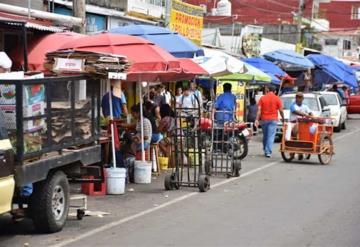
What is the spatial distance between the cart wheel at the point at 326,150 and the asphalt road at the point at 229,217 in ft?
7.65

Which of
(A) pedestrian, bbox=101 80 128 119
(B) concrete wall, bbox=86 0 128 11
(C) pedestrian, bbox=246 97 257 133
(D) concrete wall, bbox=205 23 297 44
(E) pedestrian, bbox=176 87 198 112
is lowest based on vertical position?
(C) pedestrian, bbox=246 97 257 133

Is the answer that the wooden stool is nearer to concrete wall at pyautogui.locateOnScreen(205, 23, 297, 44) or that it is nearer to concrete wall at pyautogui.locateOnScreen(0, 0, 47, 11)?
concrete wall at pyautogui.locateOnScreen(0, 0, 47, 11)

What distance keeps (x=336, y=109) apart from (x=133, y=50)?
17062 mm

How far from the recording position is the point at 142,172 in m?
12.6

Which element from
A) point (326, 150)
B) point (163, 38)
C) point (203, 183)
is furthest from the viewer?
point (326, 150)

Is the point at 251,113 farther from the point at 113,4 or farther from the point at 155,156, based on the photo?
the point at 155,156

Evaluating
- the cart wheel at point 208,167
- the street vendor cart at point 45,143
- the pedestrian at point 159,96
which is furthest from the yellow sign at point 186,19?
the street vendor cart at point 45,143

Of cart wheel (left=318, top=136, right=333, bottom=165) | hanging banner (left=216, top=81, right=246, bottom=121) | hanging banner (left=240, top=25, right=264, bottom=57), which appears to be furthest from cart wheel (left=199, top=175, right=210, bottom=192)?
hanging banner (left=240, top=25, right=264, bottom=57)

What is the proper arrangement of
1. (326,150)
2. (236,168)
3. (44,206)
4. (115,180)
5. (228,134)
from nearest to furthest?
(44,206) < (115,180) < (236,168) < (228,134) < (326,150)

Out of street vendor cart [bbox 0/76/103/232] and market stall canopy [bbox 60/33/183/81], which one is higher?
market stall canopy [bbox 60/33/183/81]

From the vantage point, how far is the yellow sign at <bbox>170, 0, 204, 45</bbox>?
23578 millimetres

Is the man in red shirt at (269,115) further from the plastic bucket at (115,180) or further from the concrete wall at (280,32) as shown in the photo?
the concrete wall at (280,32)

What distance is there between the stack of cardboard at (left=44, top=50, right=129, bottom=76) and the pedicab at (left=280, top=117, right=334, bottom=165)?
7.33 meters

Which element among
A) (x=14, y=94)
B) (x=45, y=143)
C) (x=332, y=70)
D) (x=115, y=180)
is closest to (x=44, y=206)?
(x=45, y=143)
